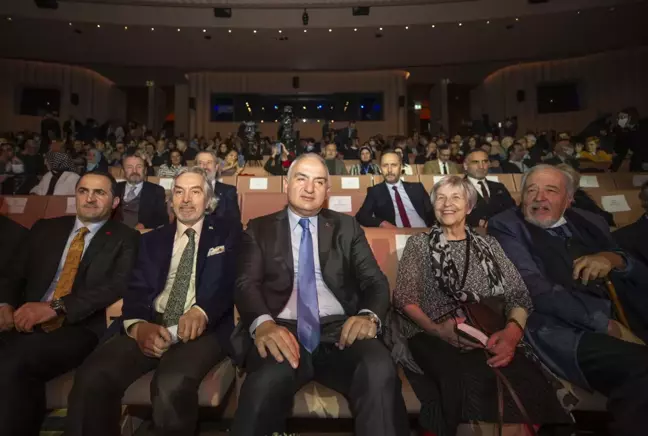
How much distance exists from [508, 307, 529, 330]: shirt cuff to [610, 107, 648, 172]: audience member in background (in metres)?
5.59

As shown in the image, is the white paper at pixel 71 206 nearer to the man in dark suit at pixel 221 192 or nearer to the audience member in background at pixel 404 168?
the man in dark suit at pixel 221 192

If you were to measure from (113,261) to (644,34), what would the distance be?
42.0ft

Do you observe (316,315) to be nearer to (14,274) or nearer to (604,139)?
(14,274)

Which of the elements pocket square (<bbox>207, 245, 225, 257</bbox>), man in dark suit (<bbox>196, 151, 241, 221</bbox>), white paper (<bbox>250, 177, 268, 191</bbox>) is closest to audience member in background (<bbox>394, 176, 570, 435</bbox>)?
pocket square (<bbox>207, 245, 225, 257</bbox>)

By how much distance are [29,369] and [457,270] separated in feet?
5.68

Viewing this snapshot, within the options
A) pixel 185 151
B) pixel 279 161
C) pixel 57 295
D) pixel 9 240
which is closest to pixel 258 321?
pixel 57 295

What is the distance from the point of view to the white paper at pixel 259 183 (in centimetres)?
413

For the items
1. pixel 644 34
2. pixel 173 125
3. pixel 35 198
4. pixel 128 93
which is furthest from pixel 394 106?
pixel 35 198

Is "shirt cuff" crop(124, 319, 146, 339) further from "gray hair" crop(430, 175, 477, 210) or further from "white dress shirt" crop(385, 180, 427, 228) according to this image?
"white dress shirt" crop(385, 180, 427, 228)

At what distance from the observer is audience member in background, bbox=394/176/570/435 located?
138cm

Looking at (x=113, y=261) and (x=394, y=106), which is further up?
(x=394, y=106)

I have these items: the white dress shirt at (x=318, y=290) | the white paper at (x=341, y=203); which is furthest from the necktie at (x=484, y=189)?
the white dress shirt at (x=318, y=290)

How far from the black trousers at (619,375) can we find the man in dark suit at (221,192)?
2.22 metres

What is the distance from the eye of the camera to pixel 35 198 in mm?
2789
